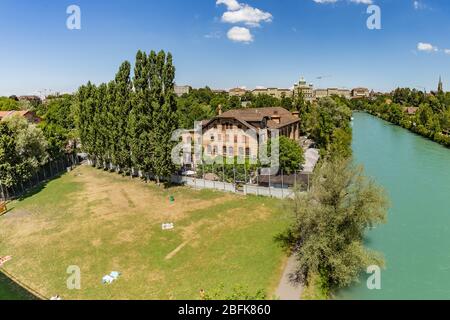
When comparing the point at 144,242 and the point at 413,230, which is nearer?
the point at 144,242

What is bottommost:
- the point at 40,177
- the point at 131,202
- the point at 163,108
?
the point at 131,202

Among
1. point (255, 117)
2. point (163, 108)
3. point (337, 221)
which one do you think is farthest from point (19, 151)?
point (337, 221)

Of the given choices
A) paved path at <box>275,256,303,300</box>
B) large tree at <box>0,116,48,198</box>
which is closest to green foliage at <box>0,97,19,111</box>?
large tree at <box>0,116,48,198</box>

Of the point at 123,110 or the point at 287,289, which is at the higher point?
the point at 123,110

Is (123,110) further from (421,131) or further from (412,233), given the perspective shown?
(421,131)

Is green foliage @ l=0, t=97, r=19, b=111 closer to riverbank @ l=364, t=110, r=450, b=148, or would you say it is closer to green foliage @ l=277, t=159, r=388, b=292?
green foliage @ l=277, t=159, r=388, b=292
